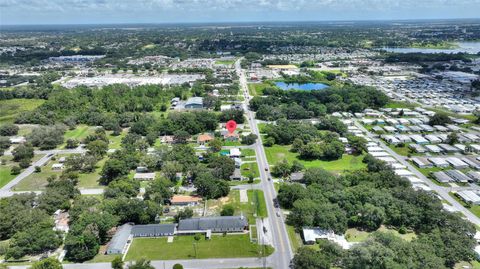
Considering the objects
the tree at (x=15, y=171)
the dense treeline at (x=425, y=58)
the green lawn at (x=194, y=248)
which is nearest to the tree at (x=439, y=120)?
the green lawn at (x=194, y=248)

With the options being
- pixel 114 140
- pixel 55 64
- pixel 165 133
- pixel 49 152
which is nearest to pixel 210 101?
pixel 165 133

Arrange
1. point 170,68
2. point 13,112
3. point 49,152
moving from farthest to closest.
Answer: point 170,68, point 13,112, point 49,152

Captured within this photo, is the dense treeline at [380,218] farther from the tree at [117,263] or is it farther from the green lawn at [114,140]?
the green lawn at [114,140]

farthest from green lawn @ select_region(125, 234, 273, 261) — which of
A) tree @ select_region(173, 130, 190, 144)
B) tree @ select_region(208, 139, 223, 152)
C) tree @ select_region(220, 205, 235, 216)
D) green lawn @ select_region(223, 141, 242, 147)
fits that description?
tree @ select_region(173, 130, 190, 144)

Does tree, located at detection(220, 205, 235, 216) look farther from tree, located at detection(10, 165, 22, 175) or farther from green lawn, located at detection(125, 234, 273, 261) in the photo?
tree, located at detection(10, 165, 22, 175)

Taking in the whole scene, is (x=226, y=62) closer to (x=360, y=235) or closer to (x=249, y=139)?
(x=249, y=139)

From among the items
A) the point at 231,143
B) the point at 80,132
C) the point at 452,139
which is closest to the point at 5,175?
the point at 80,132

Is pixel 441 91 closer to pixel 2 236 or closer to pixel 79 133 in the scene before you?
pixel 79 133
